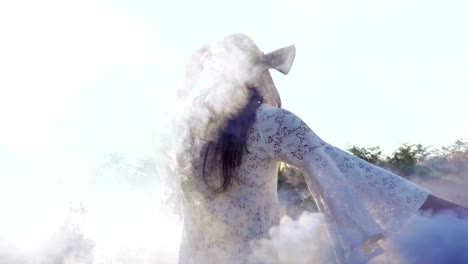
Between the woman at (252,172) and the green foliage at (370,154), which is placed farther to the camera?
the green foliage at (370,154)

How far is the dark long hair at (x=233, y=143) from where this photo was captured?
8.75 ft

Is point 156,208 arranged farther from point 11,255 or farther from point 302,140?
point 11,255

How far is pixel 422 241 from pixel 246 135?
2.54 ft

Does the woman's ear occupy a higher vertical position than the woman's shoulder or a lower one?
higher

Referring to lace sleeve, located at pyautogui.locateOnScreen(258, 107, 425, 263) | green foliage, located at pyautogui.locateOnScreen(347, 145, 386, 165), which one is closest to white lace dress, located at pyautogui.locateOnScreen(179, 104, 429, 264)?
lace sleeve, located at pyautogui.locateOnScreen(258, 107, 425, 263)

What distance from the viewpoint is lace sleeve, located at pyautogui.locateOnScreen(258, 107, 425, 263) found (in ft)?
7.82

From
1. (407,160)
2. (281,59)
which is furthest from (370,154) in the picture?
(281,59)

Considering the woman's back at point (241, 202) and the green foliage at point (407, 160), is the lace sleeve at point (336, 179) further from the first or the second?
the green foliage at point (407, 160)

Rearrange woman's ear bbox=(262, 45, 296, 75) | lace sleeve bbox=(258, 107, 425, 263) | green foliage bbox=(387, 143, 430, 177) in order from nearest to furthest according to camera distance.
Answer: lace sleeve bbox=(258, 107, 425, 263), woman's ear bbox=(262, 45, 296, 75), green foliage bbox=(387, 143, 430, 177)

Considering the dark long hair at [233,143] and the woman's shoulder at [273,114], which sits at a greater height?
the woman's shoulder at [273,114]

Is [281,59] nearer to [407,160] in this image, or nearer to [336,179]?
[336,179]

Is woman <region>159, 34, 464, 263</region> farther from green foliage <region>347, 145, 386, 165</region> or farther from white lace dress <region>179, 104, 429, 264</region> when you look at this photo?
green foliage <region>347, 145, 386, 165</region>

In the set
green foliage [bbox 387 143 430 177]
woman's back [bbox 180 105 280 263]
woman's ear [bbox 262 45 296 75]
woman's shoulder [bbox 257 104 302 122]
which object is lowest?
woman's back [bbox 180 105 280 263]

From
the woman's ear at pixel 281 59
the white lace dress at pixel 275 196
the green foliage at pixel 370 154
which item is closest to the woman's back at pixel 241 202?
the white lace dress at pixel 275 196
